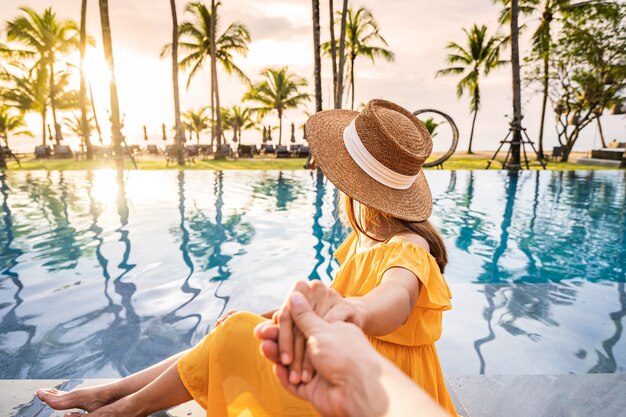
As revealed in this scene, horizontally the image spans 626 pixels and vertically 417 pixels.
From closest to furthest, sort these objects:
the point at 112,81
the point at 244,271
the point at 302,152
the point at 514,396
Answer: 1. the point at 514,396
2. the point at 244,271
3. the point at 112,81
4. the point at 302,152

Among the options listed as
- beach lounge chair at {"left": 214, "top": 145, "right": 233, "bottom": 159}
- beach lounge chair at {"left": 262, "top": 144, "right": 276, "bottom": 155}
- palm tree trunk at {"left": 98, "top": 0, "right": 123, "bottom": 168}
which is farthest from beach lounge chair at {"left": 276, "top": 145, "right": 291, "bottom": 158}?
palm tree trunk at {"left": 98, "top": 0, "right": 123, "bottom": 168}

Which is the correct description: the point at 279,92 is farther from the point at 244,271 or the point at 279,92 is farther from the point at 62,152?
the point at 244,271

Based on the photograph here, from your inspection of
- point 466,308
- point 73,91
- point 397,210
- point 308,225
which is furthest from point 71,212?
point 73,91

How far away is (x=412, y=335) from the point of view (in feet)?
4.71

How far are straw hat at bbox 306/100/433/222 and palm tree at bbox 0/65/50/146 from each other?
3332 centimetres

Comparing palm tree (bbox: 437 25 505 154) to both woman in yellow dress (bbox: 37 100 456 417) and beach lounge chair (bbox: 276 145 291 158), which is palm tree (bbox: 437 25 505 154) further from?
woman in yellow dress (bbox: 37 100 456 417)

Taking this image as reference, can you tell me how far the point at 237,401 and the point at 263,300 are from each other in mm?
2656

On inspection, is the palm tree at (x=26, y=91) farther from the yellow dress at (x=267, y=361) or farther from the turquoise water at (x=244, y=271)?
the yellow dress at (x=267, y=361)

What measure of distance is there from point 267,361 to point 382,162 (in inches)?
33.7

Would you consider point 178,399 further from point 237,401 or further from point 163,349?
point 163,349

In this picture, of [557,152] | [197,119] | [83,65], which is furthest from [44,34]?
[557,152]

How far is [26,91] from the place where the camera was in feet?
97.1

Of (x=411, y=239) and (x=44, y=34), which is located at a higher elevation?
(x=44, y=34)

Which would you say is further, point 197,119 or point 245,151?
point 197,119
